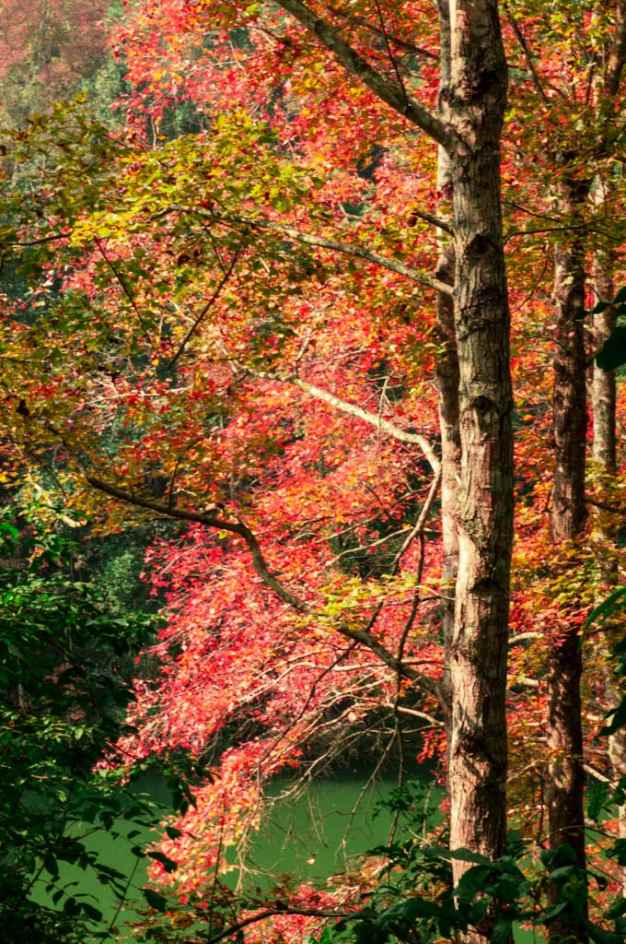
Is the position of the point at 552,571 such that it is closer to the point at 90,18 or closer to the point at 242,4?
the point at 242,4

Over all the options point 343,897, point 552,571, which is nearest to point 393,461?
point 552,571

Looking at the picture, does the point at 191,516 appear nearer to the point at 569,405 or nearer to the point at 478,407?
the point at 478,407

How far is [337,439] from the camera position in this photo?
9312mm

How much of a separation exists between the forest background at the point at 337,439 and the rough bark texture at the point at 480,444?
0.01 metres

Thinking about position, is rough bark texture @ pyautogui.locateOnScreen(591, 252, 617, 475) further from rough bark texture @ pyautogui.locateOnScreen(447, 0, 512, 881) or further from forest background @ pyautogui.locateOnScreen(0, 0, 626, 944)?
rough bark texture @ pyautogui.locateOnScreen(447, 0, 512, 881)

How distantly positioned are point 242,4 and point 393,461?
451 centimetres

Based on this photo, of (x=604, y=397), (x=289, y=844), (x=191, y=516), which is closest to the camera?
(x=191, y=516)

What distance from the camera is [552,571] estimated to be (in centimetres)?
576

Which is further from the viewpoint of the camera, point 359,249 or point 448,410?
point 448,410

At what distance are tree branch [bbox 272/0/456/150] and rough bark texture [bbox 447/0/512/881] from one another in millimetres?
64

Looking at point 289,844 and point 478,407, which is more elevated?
point 289,844

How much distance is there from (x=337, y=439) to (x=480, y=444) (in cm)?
551

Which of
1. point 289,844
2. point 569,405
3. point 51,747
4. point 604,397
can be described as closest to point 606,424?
point 604,397

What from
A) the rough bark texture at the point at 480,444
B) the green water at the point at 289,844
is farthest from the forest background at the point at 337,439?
the green water at the point at 289,844
